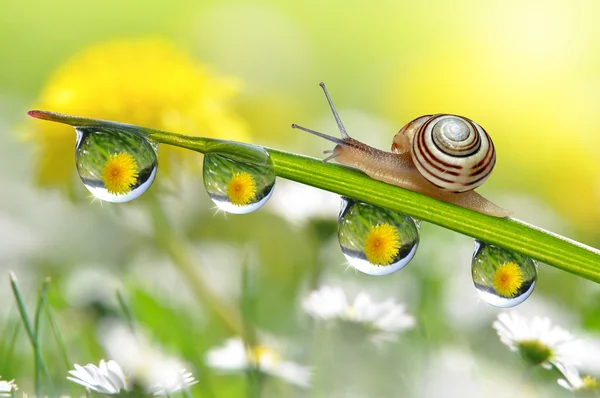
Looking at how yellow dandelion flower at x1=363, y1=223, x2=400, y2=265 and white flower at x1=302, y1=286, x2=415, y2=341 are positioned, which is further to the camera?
white flower at x1=302, y1=286, x2=415, y2=341

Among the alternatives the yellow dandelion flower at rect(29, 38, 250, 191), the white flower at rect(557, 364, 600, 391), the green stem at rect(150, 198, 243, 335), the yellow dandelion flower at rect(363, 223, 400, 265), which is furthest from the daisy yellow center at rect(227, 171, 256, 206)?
the yellow dandelion flower at rect(29, 38, 250, 191)

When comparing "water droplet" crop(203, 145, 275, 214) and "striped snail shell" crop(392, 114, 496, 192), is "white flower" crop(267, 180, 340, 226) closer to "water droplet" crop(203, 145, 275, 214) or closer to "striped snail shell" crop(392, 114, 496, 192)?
"striped snail shell" crop(392, 114, 496, 192)

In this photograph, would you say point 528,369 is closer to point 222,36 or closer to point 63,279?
point 63,279

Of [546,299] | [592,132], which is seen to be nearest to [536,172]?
[592,132]

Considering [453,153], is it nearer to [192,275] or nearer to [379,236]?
[379,236]

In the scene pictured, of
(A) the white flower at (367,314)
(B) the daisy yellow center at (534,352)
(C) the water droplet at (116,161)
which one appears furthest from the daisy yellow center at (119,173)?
(B) the daisy yellow center at (534,352)

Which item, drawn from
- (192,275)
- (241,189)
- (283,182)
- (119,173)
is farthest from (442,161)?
(283,182)

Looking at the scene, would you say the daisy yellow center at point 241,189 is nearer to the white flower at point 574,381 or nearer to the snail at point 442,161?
the snail at point 442,161
